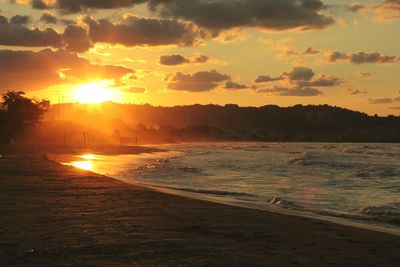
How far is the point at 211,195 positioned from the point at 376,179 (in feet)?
54.0

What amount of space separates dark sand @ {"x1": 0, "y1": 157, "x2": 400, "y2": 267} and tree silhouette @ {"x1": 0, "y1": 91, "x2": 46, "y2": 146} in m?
63.1

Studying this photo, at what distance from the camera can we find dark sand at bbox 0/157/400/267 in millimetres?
8984

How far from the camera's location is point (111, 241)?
10.2 metres

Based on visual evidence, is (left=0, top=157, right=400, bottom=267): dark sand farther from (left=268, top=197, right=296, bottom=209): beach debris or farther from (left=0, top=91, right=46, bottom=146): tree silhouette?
(left=0, top=91, right=46, bottom=146): tree silhouette

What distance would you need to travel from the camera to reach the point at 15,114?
79250 mm

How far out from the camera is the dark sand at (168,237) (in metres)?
8.98

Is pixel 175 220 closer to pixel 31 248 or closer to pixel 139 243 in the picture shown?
pixel 139 243

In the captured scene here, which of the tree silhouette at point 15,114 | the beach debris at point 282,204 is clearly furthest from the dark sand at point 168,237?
the tree silhouette at point 15,114

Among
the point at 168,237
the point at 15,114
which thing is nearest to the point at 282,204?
the point at 168,237

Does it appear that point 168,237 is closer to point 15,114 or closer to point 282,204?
point 282,204

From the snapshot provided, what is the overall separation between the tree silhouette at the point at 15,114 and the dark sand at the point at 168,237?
6310 centimetres

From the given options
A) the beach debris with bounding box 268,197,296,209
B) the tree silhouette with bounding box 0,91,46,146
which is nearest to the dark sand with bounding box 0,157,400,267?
the beach debris with bounding box 268,197,296,209

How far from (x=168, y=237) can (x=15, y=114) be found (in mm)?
73412

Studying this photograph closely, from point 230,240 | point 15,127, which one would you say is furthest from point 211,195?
point 15,127
